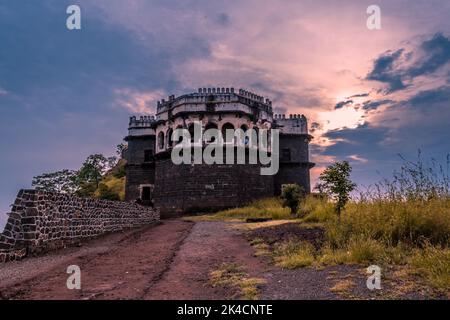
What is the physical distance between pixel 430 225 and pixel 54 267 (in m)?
7.72

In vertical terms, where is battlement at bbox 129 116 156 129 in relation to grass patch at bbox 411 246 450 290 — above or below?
above

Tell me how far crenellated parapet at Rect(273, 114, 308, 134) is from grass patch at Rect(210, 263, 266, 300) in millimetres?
24752

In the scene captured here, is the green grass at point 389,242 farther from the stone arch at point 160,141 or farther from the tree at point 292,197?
the stone arch at point 160,141

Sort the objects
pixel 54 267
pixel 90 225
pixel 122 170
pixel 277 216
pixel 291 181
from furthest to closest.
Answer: pixel 122 170
pixel 291 181
pixel 277 216
pixel 90 225
pixel 54 267

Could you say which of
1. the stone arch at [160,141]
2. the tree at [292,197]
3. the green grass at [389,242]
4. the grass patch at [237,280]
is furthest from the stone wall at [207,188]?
the grass patch at [237,280]

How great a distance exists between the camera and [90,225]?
1260 cm

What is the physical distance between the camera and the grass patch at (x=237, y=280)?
4.88m

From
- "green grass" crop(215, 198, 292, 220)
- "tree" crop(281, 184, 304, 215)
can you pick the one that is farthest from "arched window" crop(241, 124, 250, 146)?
"tree" crop(281, 184, 304, 215)

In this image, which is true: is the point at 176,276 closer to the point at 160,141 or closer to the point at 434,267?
the point at 434,267

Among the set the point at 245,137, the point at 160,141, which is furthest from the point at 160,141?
the point at 245,137

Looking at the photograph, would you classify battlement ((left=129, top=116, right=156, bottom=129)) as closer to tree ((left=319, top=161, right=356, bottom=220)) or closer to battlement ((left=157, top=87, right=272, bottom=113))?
battlement ((left=157, top=87, right=272, bottom=113))

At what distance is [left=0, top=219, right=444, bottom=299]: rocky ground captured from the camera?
15.8 ft
